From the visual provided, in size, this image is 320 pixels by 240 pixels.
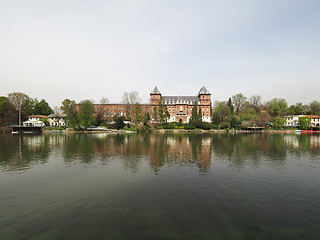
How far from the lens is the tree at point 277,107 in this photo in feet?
350

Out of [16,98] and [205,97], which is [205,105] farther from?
[16,98]

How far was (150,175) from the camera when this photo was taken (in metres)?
15.4

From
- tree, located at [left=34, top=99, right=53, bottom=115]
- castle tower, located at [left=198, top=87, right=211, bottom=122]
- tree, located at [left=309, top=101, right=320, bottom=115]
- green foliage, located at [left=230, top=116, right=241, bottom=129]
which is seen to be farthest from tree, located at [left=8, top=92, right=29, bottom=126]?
tree, located at [left=309, top=101, right=320, bottom=115]

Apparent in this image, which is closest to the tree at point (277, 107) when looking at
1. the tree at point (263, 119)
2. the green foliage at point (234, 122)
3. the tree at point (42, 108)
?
the tree at point (263, 119)

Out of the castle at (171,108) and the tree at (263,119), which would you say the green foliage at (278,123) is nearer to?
the tree at (263,119)

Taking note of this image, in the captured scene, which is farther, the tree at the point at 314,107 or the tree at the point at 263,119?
the tree at the point at 314,107

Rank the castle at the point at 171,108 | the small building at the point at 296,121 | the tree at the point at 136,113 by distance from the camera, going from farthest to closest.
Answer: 1. the castle at the point at 171,108
2. the small building at the point at 296,121
3. the tree at the point at 136,113

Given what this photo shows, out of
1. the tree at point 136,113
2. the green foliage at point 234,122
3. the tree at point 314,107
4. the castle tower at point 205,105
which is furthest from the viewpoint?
the tree at point 314,107

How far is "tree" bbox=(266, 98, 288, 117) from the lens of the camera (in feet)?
350

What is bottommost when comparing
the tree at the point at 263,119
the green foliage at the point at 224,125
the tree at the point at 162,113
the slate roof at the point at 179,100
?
the green foliage at the point at 224,125

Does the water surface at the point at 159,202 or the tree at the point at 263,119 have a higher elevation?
the tree at the point at 263,119

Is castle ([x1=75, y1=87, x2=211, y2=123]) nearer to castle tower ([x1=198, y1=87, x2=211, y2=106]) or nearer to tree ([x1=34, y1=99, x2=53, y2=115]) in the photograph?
castle tower ([x1=198, y1=87, x2=211, y2=106])

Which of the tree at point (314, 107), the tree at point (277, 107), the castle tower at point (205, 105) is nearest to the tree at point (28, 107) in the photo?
the castle tower at point (205, 105)

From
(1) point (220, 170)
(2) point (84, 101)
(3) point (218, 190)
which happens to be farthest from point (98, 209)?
(2) point (84, 101)
